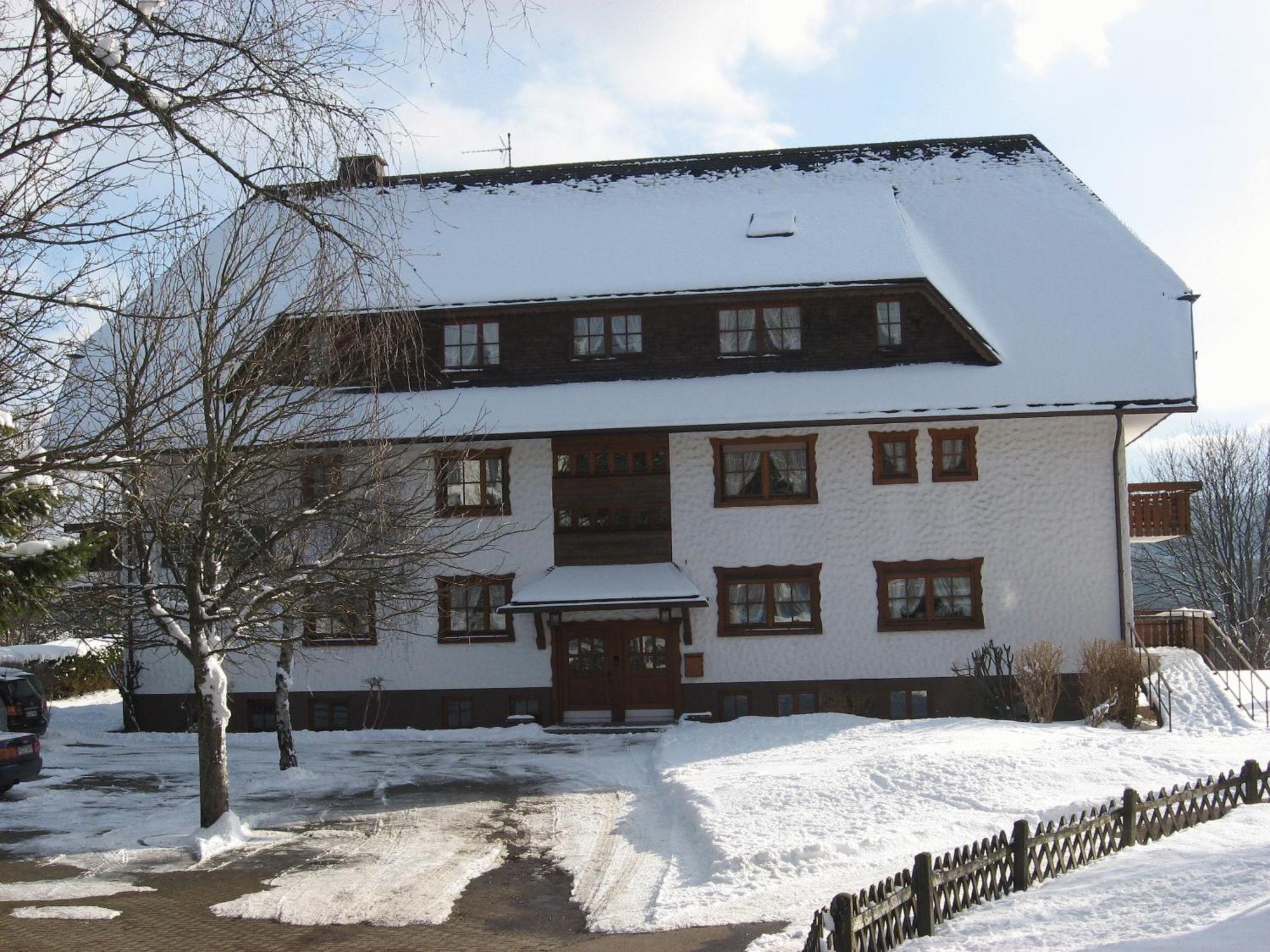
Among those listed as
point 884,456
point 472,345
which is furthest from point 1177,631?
point 472,345

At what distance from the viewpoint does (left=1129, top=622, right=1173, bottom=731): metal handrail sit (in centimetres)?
2120

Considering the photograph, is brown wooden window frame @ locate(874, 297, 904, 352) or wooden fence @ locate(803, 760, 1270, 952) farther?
brown wooden window frame @ locate(874, 297, 904, 352)

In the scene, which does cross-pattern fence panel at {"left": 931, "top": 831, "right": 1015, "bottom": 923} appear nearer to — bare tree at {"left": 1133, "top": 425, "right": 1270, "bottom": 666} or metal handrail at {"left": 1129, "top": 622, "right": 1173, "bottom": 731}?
metal handrail at {"left": 1129, "top": 622, "right": 1173, "bottom": 731}

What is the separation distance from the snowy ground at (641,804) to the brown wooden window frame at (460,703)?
5.12 feet

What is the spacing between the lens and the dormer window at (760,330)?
24688 millimetres

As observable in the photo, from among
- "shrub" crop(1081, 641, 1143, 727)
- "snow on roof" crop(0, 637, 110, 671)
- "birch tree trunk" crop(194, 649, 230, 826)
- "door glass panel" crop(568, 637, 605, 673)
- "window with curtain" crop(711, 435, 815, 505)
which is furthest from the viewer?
"snow on roof" crop(0, 637, 110, 671)

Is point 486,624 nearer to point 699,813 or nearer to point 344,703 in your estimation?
point 344,703

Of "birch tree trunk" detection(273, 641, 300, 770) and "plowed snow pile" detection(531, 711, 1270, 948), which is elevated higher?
"birch tree trunk" detection(273, 641, 300, 770)

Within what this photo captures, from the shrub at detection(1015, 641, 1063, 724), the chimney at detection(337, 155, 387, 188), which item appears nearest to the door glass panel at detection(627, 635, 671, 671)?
the shrub at detection(1015, 641, 1063, 724)

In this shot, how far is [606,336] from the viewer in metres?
25.1

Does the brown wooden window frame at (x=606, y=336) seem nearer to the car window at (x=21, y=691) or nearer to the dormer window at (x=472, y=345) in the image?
the dormer window at (x=472, y=345)

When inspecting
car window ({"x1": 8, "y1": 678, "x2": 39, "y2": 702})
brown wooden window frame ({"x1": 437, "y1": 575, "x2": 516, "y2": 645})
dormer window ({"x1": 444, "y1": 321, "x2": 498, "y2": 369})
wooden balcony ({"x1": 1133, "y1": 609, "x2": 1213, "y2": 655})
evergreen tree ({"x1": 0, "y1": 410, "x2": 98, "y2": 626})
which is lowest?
car window ({"x1": 8, "y1": 678, "x2": 39, "y2": 702})

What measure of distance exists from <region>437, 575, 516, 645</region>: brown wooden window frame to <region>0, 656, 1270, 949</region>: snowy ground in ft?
7.78

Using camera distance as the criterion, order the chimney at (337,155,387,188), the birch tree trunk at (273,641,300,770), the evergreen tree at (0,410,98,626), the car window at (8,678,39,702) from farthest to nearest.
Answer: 1. the car window at (8,678,39,702)
2. the birch tree trunk at (273,641,300,770)
3. the evergreen tree at (0,410,98,626)
4. the chimney at (337,155,387,188)
